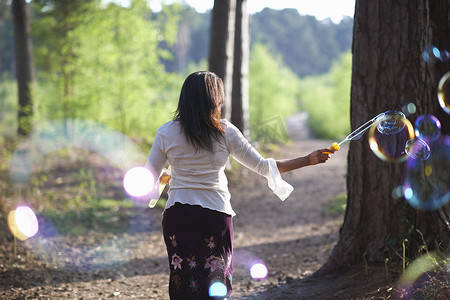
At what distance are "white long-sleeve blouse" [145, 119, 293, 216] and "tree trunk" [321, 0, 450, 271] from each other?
50.7 inches

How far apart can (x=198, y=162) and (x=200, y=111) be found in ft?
1.12

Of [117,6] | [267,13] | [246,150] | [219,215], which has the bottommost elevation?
[219,215]

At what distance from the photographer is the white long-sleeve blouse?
112 inches

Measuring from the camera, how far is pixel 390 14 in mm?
3484

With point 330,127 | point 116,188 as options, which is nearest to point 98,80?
point 116,188

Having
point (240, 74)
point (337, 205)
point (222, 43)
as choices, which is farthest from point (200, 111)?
point (240, 74)

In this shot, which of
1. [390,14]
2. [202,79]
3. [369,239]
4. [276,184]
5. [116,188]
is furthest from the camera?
[116,188]

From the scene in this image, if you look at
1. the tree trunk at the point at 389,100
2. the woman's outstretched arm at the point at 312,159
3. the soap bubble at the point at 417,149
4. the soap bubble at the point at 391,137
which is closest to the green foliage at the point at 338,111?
the tree trunk at the point at 389,100

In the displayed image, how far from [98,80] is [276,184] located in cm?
1146

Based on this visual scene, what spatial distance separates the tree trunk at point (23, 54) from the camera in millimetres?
14156

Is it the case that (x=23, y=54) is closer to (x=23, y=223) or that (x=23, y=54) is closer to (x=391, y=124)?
(x=23, y=223)

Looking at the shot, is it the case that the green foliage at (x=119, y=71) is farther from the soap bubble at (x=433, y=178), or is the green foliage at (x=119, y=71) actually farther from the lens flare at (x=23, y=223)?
the soap bubble at (x=433, y=178)

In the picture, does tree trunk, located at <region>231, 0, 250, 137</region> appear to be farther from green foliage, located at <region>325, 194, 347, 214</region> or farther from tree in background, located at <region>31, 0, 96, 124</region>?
tree in background, located at <region>31, 0, 96, 124</region>

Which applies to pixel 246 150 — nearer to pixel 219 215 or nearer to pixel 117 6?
pixel 219 215
